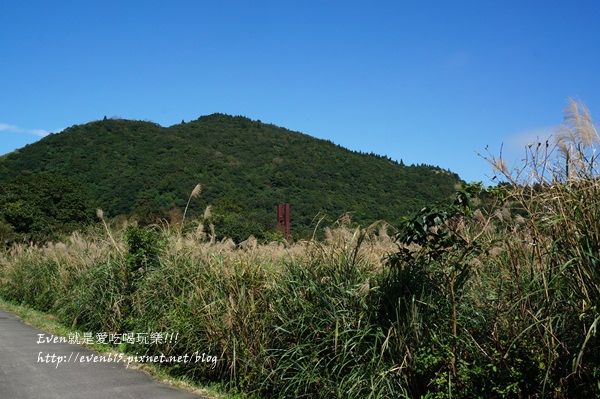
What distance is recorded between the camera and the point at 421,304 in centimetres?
553

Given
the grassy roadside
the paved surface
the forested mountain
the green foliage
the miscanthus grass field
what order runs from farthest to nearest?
the forested mountain < the green foliage < the grassy roadside < the paved surface < the miscanthus grass field

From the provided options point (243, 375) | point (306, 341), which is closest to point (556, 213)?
point (306, 341)

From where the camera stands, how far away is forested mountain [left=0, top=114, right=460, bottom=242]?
2040 inches

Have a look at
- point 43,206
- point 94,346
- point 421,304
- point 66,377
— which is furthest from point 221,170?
point 421,304

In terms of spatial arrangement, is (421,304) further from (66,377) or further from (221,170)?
(221,170)

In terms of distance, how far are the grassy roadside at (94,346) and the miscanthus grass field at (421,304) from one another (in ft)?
0.97

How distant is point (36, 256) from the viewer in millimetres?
17797

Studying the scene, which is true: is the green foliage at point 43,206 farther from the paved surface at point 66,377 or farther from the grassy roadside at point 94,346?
the paved surface at point 66,377

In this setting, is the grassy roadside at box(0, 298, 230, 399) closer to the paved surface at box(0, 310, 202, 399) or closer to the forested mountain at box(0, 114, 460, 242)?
the paved surface at box(0, 310, 202, 399)

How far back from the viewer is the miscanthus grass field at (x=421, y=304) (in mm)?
4422

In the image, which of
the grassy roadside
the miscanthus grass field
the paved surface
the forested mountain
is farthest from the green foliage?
the miscanthus grass field

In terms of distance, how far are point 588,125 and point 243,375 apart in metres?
4.97

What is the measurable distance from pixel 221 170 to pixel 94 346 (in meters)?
58.3

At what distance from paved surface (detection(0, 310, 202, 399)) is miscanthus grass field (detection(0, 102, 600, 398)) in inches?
28.8
